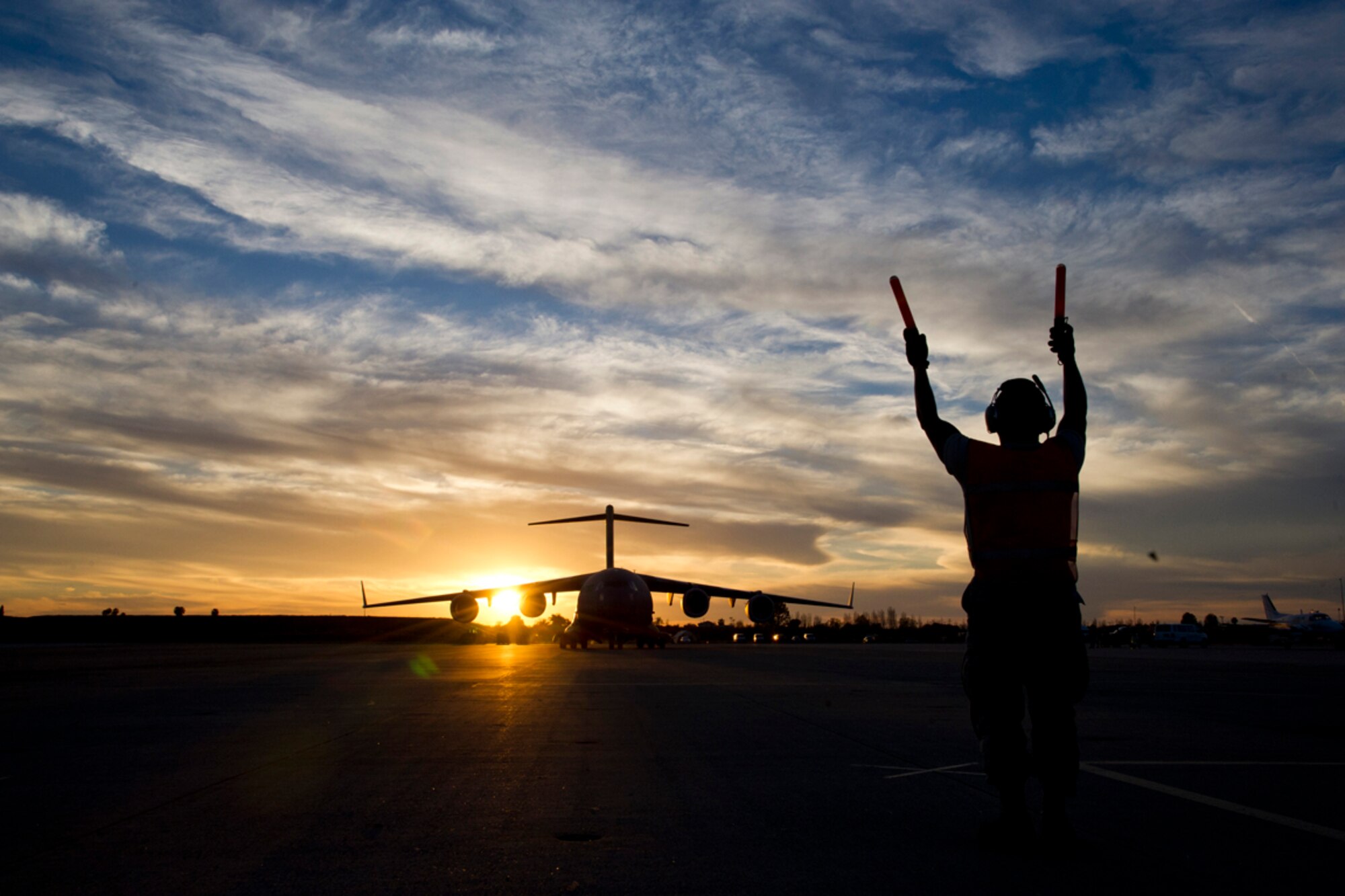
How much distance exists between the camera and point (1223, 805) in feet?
17.0

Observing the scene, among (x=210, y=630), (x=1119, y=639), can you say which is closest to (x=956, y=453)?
(x=1119, y=639)

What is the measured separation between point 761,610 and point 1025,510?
39891 millimetres

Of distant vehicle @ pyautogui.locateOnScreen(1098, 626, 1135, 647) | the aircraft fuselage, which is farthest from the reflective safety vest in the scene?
distant vehicle @ pyautogui.locateOnScreen(1098, 626, 1135, 647)

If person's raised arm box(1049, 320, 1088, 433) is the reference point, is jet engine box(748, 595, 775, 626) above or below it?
below

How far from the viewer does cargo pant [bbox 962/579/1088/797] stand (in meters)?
4.40

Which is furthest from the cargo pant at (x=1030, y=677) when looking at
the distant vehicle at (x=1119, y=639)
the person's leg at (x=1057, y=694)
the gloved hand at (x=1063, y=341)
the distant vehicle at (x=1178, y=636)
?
the distant vehicle at (x=1119, y=639)

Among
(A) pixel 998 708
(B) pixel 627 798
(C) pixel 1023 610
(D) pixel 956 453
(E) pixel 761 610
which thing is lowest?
(B) pixel 627 798

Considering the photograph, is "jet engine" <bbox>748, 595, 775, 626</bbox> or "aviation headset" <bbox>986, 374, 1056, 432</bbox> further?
"jet engine" <bbox>748, 595, 775, 626</bbox>

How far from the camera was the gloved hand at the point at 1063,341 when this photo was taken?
190 inches

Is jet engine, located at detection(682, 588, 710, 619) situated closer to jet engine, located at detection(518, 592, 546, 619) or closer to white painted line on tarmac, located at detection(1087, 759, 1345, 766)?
jet engine, located at detection(518, 592, 546, 619)

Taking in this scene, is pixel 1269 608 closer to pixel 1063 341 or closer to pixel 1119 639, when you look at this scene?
pixel 1119 639

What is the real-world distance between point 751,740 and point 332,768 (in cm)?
319

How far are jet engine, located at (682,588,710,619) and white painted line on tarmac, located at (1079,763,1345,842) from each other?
37509 millimetres

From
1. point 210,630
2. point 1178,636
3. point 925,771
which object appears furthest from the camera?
point 210,630
